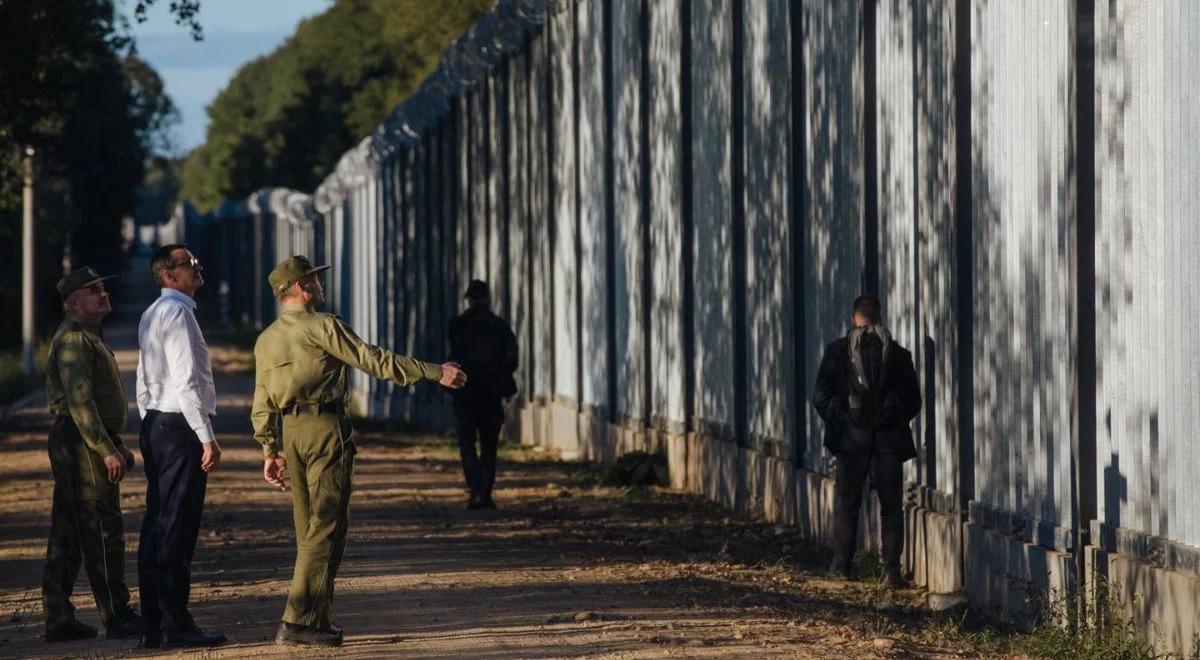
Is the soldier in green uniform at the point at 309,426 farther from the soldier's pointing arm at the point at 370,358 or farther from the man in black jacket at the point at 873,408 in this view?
the man in black jacket at the point at 873,408

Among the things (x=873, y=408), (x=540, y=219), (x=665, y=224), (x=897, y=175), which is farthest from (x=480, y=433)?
(x=540, y=219)

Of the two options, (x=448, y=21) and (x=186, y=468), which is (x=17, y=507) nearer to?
(x=186, y=468)

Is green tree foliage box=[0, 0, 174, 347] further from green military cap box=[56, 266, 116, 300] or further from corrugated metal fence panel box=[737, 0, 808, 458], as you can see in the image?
green military cap box=[56, 266, 116, 300]

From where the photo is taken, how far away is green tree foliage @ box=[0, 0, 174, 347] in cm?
2286

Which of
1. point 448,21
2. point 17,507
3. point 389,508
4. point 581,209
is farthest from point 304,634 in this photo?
point 448,21

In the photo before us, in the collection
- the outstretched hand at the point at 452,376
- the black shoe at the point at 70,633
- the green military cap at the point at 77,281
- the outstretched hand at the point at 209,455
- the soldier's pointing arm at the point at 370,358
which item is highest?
the green military cap at the point at 77,281

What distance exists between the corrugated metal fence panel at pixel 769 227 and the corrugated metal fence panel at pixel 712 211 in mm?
460

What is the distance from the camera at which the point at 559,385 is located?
24172 millimetres

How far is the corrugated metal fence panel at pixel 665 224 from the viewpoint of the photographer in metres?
18.8

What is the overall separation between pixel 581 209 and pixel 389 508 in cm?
667

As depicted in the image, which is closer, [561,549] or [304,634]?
[304,634]

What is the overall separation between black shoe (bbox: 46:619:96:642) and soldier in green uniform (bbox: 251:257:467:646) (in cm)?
119

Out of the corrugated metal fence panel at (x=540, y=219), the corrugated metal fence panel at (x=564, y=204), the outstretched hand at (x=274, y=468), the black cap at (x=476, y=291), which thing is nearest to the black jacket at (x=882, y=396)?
the outstretched hand at (x=274, y=468)

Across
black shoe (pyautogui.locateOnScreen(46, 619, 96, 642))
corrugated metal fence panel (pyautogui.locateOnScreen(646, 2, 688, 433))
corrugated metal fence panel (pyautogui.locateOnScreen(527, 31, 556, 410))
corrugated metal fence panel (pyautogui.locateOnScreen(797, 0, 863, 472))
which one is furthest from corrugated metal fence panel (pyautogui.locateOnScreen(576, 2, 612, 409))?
black shoe (pyautogui.locateOnScreen(46, 619, 96, 642))
